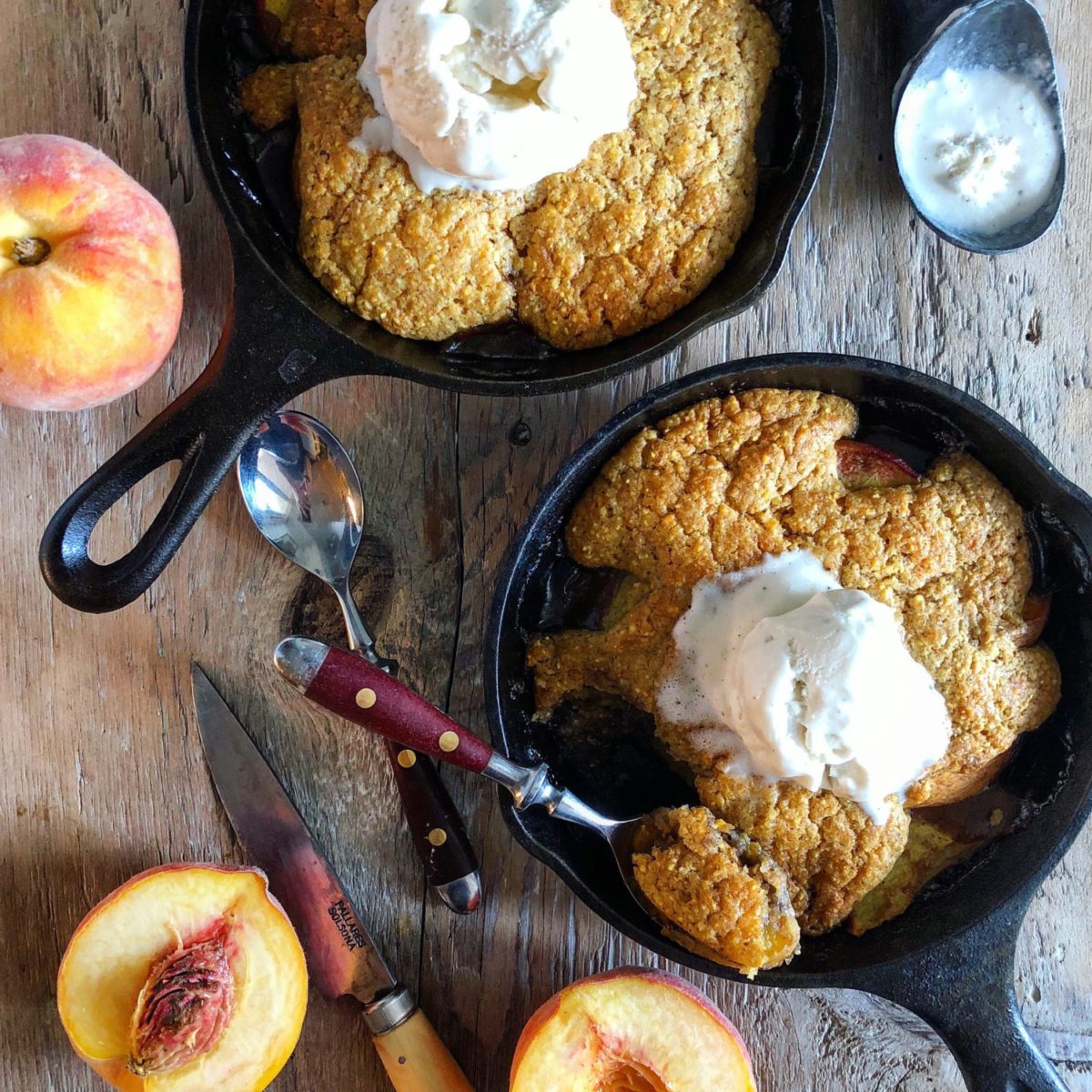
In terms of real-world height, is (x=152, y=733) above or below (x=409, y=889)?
above

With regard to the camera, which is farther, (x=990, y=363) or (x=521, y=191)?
(x=990, y=363)

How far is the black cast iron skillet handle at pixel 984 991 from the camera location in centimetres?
131

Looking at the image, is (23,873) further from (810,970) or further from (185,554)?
(810,970)

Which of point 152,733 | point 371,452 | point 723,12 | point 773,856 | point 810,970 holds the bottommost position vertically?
point 810,970

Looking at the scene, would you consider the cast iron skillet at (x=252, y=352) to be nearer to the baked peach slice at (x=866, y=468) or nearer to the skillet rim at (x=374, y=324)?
the skillet rim at (x=374, y=324)

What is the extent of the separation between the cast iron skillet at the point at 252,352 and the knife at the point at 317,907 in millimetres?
327

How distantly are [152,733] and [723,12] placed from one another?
1276mm

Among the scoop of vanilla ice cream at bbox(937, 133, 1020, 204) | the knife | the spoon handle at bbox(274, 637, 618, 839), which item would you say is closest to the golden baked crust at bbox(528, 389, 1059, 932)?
the spoon handle at bbox(274, 637, 618, 839)

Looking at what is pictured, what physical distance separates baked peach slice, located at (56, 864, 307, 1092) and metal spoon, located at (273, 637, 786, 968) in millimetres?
312

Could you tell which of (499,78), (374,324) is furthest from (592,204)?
(374,324)

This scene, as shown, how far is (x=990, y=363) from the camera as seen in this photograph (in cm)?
154

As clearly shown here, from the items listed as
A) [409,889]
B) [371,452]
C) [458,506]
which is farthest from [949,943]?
[371,452]

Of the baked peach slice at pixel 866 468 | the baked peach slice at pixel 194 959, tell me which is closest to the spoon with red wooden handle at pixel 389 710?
the baked peach slice at pixel 194 959

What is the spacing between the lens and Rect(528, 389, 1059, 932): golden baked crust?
135 cm
